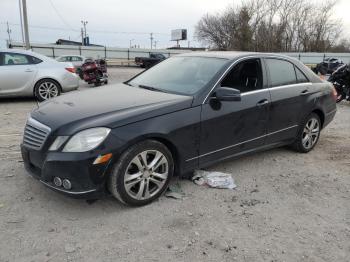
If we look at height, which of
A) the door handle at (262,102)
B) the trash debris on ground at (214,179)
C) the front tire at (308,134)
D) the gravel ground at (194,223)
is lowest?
the gravel ground at (194,223)

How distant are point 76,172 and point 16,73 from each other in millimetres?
6878

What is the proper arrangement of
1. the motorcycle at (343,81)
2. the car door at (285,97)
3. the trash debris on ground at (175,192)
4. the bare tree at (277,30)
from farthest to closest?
1. the bare tree at (277,30)
2. the motorcycle at (343,81)
3. the car door at (285,97)
4. the trash debris on ground at (175,192)

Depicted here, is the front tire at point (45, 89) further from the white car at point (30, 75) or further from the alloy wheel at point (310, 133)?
the alloy wheel at point (310, 133)

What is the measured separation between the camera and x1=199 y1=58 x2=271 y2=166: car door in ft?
13.0

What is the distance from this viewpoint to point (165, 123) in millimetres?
3570

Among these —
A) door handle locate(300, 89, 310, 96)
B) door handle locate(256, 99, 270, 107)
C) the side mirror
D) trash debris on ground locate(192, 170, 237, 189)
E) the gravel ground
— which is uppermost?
the side mirror

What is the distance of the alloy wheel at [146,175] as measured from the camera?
346 cm

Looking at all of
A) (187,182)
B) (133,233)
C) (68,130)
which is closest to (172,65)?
(187,182)

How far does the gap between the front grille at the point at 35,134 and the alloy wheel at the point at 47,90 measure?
606cm

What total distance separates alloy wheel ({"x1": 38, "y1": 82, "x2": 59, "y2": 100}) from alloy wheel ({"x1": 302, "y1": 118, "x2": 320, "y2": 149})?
6.81 metres

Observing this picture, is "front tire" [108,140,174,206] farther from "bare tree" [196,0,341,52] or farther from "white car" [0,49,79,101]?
"bare tree" [196,0,341,52]

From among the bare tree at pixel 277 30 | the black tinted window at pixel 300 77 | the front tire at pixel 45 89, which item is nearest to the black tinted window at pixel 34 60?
the front tire at pixel 45 89

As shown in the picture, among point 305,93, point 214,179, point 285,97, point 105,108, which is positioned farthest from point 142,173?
point 305,93

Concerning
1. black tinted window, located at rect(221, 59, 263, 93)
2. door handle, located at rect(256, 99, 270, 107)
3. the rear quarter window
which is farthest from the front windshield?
the rear quarter window
